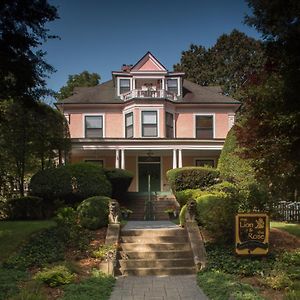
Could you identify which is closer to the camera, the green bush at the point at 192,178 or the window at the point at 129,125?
the green bush at the point at 192,178

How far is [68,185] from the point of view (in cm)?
1753

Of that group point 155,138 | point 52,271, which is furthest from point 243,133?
point 155,138

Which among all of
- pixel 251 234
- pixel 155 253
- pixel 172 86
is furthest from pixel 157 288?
pixel 172 86

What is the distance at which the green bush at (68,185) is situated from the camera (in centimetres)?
1747

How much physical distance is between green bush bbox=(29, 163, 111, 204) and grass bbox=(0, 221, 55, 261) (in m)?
2.98

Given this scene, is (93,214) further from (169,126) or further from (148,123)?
(169,126)

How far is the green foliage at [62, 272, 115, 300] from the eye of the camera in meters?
7.90

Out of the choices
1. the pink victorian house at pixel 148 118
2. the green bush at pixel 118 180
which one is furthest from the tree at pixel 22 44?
the pink victorian house at pixel 148 118

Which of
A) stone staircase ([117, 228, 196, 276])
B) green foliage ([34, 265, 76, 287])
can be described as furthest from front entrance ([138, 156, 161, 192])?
green foliage ([34, 265, 76, 287])

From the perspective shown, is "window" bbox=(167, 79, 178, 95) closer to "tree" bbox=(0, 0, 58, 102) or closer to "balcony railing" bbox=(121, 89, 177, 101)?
"balcony railing" bbox=(121, 89, 177, 101)

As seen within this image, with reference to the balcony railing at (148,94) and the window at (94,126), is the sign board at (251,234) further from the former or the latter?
the window at (94,126)

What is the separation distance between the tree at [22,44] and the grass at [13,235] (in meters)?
3.74

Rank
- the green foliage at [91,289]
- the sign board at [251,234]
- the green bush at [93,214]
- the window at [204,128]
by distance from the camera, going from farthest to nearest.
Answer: the window at [204,128]
the green bush at [93,214]
the sign board at [251,234]
the green foliage at [91,289]

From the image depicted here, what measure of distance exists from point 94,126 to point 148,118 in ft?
12.0
